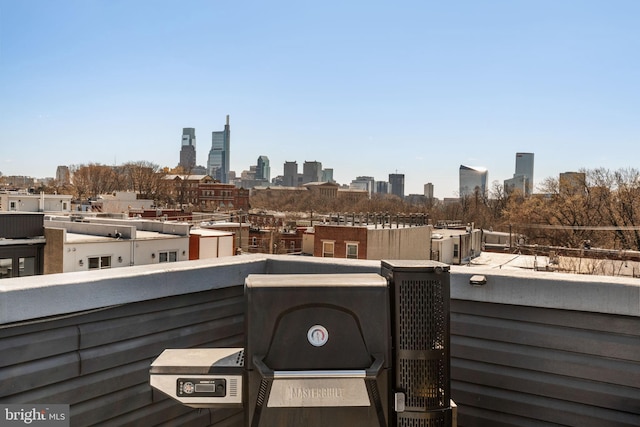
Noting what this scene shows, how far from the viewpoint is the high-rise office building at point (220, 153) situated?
166312mm

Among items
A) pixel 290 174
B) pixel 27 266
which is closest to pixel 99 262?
pixel 27 266

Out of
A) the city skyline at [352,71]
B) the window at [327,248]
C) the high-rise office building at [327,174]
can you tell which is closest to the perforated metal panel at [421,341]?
the city skyline at [352,71]

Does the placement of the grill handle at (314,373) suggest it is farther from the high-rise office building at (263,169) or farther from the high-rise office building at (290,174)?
the high-rise office building at (263,169)

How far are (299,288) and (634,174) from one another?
28797mm

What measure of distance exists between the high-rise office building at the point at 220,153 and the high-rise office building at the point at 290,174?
91.2ft

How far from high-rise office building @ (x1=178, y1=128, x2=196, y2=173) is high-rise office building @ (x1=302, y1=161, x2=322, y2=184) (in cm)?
3785

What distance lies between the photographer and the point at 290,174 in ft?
459

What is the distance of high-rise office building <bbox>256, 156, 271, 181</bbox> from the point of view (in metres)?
169

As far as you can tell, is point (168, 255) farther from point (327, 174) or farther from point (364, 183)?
point (364, 183)

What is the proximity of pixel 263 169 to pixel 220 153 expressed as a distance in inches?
801

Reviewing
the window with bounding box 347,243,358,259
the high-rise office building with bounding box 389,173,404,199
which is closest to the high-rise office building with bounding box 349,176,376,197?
the high-rise office building with bounding box 389,173,404,199

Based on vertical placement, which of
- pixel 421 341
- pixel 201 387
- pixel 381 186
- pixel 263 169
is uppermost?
pixel 263 169

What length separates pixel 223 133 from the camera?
188 metres

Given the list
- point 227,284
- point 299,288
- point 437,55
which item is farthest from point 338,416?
point 437,55
